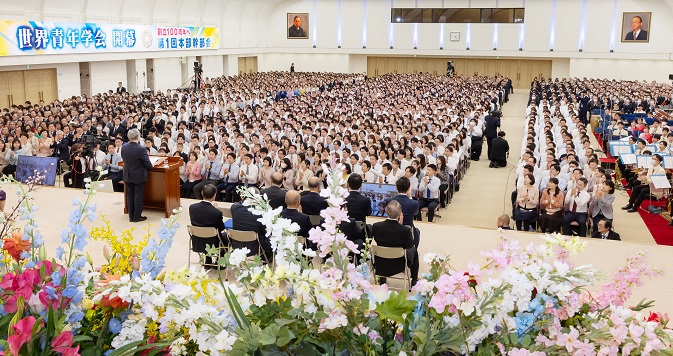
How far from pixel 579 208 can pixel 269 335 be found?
9.04 meters

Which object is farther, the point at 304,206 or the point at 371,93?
the point at 371,93

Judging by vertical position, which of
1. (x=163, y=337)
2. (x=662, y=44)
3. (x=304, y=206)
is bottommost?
(x=304, y=206)

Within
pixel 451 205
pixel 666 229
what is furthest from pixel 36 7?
pixel 666 229

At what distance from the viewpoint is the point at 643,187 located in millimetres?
12531

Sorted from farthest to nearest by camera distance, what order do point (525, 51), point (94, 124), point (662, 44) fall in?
point (525, 51), point (662, 44), point (94, 124)

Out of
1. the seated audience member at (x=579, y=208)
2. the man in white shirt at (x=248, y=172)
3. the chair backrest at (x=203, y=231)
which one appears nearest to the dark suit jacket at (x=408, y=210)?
the chair backrest at (x=203, y=231)

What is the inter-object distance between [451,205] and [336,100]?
13.5 meters

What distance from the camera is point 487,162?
17.8 m

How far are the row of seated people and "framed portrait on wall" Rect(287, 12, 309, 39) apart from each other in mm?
39296

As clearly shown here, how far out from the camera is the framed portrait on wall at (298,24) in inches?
1806

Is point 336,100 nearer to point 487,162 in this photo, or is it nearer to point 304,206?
point 487,162

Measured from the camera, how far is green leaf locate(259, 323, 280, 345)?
1.91 meters

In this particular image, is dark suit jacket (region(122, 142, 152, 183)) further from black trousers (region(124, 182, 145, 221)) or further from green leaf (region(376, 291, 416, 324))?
green leaf (region(376, 291, 416, 324))

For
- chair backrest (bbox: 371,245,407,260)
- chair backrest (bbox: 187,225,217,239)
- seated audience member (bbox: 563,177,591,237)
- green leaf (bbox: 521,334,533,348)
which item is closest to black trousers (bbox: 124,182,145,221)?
chair backrest (bbox: 187,225,217,239)
